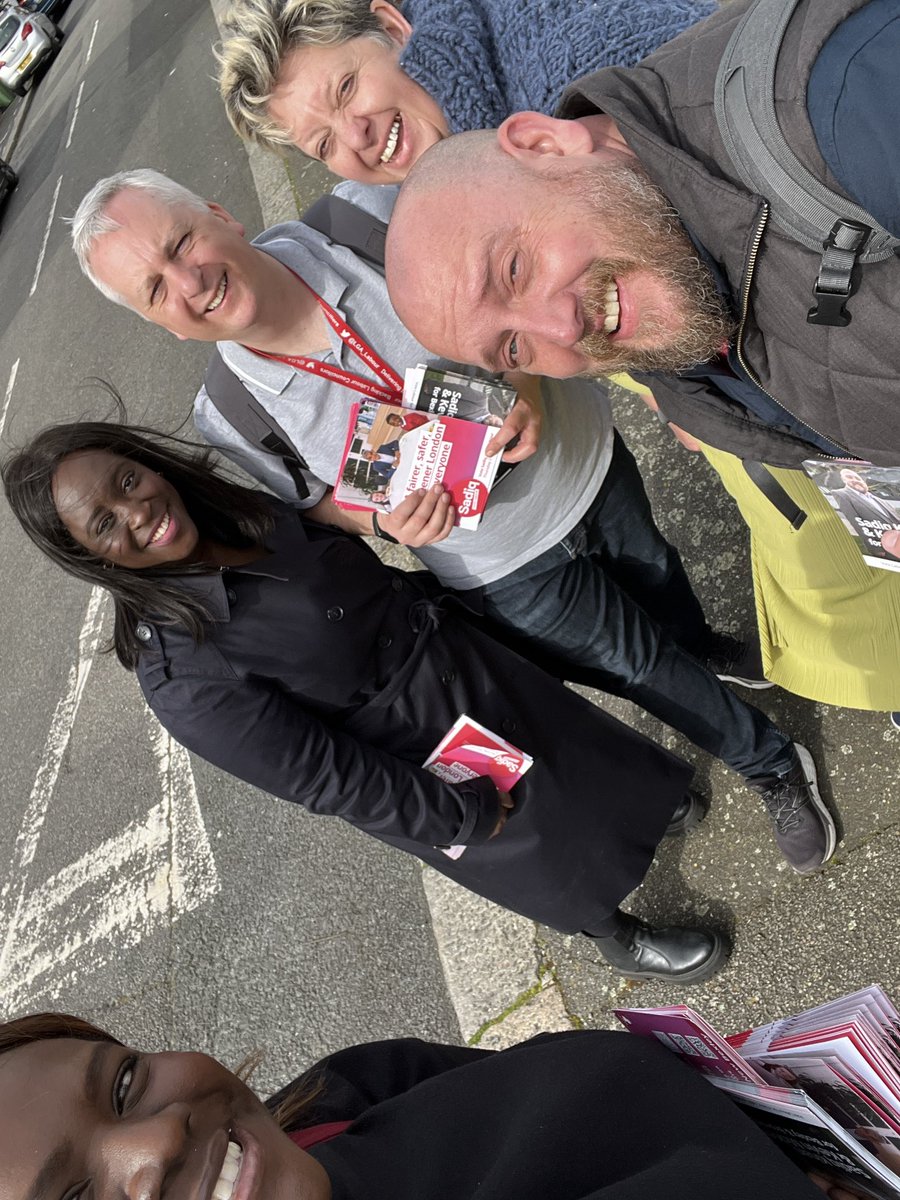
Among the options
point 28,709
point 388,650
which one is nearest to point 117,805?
point 28,709

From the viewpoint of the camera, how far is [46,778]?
5.53 meters

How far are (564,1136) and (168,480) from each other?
1.71 meters

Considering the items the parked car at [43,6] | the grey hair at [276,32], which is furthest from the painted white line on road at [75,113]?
the grey hair at [276,32]

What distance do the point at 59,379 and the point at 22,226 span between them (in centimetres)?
456

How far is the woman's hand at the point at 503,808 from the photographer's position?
8.02 ft

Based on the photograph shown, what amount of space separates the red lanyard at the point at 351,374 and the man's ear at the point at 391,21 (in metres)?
0.70

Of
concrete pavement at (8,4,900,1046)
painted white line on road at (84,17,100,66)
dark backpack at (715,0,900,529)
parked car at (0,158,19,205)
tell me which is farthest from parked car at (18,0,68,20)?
dark backpack at (715,0,900,529)

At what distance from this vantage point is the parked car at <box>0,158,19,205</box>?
39.9 ft

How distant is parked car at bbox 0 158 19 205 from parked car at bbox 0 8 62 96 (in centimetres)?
306

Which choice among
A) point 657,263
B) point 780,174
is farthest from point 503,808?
point 780,174

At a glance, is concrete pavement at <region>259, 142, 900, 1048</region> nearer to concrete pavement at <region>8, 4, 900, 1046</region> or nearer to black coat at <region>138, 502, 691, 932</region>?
concrete pavement at <region>8, 4, 900, 1046</region>

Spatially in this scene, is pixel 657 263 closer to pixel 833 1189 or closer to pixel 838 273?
pixel 838 273

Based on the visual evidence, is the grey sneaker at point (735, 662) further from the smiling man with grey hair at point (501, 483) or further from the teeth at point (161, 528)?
the teeth at point (161, 528)

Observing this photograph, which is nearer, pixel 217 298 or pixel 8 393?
pixel 217 298
